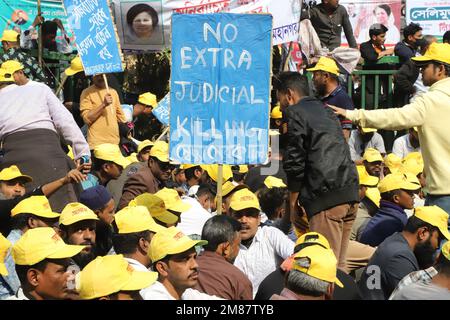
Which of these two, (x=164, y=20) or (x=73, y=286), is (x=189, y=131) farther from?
(x=164, y=20)

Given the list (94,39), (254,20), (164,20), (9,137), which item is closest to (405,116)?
(254,20)

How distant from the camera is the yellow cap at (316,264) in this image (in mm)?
6930

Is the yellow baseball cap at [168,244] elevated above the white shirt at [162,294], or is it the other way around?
the yellow baseball cap at [168,244]

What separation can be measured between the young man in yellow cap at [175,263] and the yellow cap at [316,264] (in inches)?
27.6

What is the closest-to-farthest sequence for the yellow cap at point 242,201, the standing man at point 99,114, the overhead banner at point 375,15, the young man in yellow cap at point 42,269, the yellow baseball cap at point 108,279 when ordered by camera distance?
the yellow baseball cap at point 108,279 → the young man in yellow cap at point 42,269 → the yellow cap at point 242,201 → the standing man at point 99,114 → the overhead banner at point 375,15

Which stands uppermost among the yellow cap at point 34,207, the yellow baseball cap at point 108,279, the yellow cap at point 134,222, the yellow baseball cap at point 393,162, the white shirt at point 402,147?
the yellow baseball cap at point 108,279

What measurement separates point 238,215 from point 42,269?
2824 millimetres

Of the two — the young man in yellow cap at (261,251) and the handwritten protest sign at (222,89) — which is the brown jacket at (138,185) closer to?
the handwritten protest sign at (222,89)

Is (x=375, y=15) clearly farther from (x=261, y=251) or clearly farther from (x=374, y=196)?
(x=261, y=251)

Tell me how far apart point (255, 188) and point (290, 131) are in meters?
3.49

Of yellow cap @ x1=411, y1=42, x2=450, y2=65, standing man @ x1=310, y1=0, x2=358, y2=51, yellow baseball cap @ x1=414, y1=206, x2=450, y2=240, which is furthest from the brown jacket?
standing man @ x1=310, y1=0, x2=358, y2=51

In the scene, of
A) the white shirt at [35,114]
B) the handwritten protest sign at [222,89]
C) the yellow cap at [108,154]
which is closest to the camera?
the handwritten protest sign at [222,89]

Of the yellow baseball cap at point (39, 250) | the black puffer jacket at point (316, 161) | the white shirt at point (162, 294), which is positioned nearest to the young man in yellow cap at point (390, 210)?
the black puffer jacket at point (316, 161)

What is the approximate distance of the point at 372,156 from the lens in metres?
13.6
